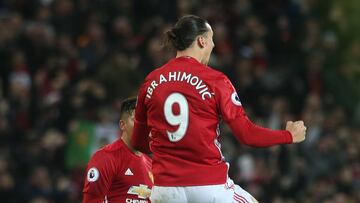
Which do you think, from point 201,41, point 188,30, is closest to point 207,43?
point 201,41

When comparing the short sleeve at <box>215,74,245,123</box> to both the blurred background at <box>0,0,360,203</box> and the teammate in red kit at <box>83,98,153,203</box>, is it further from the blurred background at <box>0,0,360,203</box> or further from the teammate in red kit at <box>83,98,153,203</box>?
the blurred background at <box>0,0,360,203</box>

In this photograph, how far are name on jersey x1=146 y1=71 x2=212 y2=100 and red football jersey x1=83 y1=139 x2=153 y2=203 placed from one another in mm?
915

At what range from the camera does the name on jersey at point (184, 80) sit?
5.90 m

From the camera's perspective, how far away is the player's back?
5902 millimetres

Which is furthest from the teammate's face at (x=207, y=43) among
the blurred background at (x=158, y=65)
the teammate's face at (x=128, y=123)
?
the blurred background at (x=158, y=65)

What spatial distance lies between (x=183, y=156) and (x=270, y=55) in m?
10.1

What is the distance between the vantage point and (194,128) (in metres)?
5.90

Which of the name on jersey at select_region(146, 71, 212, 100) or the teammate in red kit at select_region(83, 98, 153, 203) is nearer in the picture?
the name on jersey at select_region(146, 71, 212, 100)

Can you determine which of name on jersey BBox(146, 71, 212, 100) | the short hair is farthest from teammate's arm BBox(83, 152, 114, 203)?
name on jersey BBox(146, 71, 212, 100)

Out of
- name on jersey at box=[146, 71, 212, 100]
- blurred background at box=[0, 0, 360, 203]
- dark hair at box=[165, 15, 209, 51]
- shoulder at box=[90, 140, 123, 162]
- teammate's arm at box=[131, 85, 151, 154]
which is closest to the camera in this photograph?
name on jersey at box=[146, 71, 212, 100]

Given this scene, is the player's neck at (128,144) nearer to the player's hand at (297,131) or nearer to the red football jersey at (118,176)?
the red football jersey at (118,176)

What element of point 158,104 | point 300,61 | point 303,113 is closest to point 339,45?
point 300,61

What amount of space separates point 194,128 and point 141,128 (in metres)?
0.58

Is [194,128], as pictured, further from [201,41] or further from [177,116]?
[201,41]
